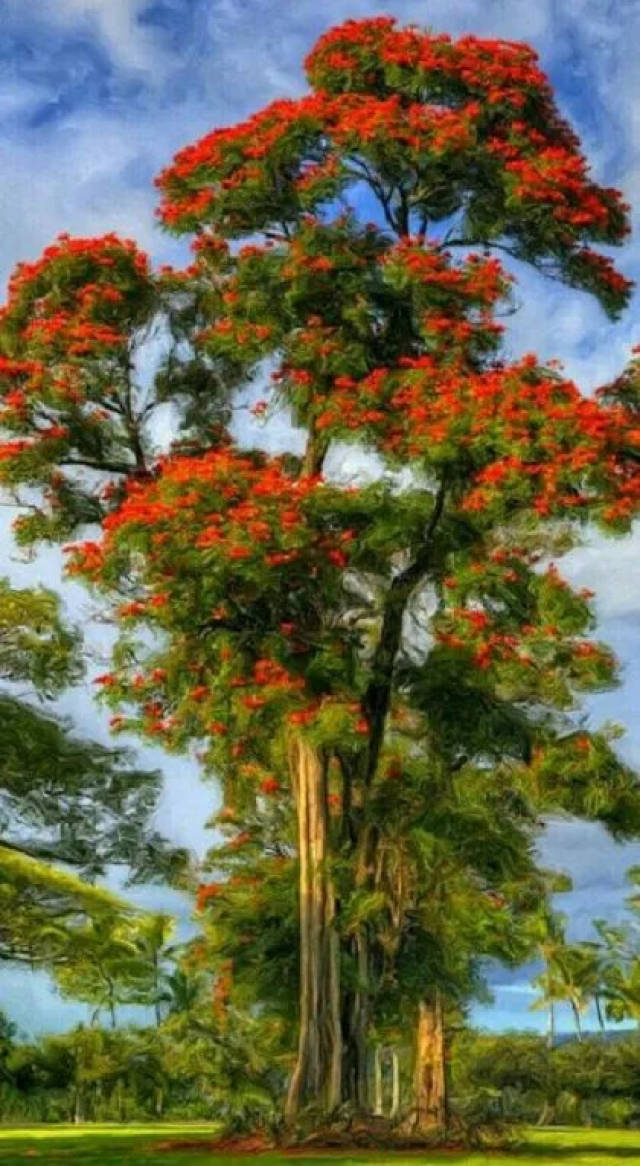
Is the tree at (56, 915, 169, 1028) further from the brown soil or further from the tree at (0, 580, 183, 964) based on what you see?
the brown soil

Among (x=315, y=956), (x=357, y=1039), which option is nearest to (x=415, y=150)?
(x=315, y=956)

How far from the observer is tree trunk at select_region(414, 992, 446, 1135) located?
66.9 feet

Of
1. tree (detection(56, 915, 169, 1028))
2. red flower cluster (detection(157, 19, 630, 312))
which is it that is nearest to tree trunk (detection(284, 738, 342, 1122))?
tree (detection(56, 915, 169, 1028))

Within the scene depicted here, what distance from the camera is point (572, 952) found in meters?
48.4

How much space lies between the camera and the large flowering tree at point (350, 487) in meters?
16.1

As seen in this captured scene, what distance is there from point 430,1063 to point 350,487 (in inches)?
401

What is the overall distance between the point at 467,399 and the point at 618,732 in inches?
259

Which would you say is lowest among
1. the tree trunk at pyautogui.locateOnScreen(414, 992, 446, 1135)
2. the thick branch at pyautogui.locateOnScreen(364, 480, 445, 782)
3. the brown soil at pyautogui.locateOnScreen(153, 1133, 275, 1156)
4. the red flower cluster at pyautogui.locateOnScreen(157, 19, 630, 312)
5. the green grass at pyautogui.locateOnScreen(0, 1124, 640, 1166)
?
the green grass at pyautogui.locateOnScreen(0, 1124, 640, 1166)

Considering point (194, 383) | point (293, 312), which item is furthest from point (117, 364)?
point (293, 312)

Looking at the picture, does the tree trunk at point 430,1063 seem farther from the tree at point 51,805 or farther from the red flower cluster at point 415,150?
the red flower cluster at point 415,150

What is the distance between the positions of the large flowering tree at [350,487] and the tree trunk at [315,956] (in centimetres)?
3

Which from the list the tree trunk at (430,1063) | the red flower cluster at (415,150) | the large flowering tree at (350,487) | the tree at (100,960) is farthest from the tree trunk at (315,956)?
the red flower cluster at (415,150)

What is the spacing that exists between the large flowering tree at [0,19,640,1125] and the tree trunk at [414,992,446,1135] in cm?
25

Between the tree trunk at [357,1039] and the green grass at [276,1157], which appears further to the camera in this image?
the tree trunk at [357,1039]
